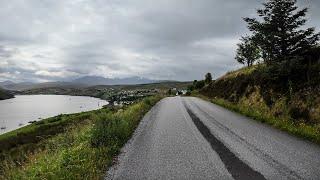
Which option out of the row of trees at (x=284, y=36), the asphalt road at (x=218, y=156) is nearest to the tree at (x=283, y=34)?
the row of trees at (x=284, y=36)

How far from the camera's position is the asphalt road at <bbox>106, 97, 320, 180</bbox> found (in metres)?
9.85

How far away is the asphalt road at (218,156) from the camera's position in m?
9.85

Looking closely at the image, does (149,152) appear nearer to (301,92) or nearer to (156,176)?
(156,176)

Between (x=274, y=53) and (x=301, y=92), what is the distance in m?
5.13

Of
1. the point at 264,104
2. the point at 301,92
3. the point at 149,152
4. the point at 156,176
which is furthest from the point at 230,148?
the point at 264,104

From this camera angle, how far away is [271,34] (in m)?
30.5

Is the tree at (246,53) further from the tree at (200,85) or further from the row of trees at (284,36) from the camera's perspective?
the row of trees at (284,36)

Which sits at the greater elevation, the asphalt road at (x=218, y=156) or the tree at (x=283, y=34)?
the tree at (x=283, y=34)

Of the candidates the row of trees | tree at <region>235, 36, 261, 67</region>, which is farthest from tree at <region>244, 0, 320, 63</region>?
tree at <region>235, 36, 261, 67</region>

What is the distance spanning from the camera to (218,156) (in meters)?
12.2

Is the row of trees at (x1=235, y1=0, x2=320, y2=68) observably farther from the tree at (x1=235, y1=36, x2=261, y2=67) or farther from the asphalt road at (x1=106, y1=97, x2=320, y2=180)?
the tree at (x1=235, y1=36, x2=261, y2=67)

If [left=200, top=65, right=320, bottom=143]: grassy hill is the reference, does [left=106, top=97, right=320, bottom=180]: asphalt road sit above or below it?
below

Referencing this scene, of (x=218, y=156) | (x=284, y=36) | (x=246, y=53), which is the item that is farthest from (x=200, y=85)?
(x=218, y=156)

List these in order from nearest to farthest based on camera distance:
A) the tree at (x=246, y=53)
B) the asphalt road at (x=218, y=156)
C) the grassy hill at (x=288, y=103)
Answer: the asphalt road at (x=218, y=156)
the grassy hill at (x=288, y=103)
the tree at (x=246, y=53)
